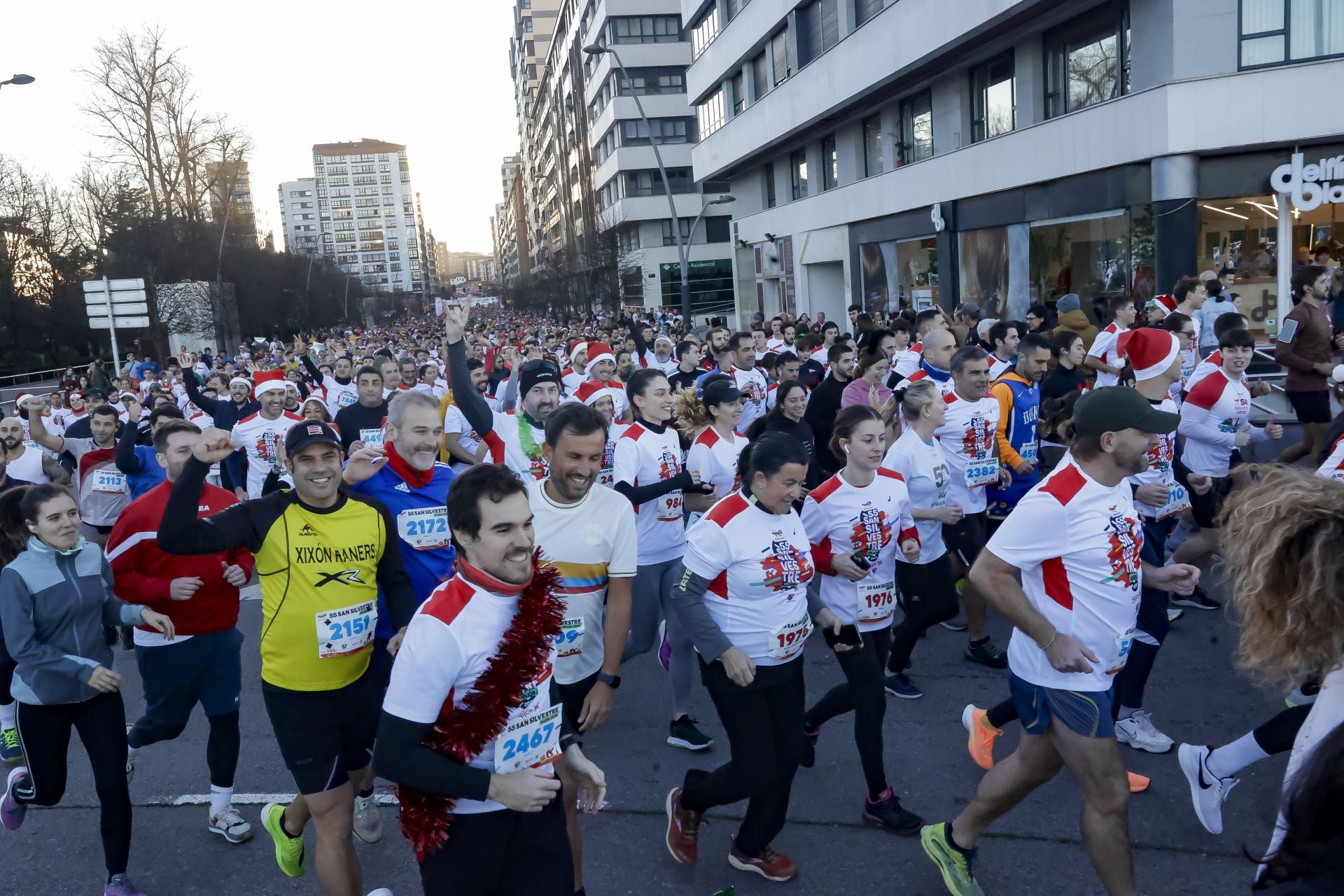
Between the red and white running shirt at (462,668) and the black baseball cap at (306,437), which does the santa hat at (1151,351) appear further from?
the black baseball cap at (306,437)

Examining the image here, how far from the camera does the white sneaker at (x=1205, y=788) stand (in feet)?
13.1

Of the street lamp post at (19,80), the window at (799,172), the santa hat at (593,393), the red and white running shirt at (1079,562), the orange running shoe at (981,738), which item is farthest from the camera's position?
the window at (799,172)

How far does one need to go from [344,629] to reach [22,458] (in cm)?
652

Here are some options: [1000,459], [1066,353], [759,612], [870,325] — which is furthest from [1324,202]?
[759,612]

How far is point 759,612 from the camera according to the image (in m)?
3.99

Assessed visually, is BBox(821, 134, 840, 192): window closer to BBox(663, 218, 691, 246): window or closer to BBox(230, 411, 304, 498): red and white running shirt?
BBox(230, 411, 304, 498): red and white running shirt

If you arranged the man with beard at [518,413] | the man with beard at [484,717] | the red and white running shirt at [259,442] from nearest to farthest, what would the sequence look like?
the man with beard at [484,717] < the man with beard at [518,413] < the red and white running shirt at [259,442]

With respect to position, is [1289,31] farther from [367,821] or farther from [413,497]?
[367,821]

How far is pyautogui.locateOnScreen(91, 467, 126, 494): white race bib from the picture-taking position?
800cm

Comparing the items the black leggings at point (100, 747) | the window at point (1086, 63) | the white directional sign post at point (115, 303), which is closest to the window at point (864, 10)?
the window at point (1086, 63)

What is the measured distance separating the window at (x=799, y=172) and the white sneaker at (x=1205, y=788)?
32843mm

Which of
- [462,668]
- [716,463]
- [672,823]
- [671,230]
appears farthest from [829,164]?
[462,668]

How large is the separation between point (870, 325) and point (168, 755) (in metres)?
10.4

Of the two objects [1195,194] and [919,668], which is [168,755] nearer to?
[919,668]
